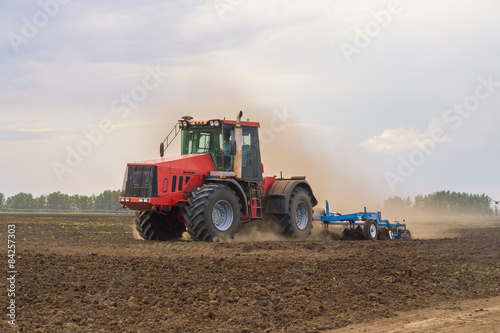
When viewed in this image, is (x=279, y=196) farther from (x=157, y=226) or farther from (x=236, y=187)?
(x=157, y=226)

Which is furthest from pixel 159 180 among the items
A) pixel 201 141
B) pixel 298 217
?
pixel 298 217

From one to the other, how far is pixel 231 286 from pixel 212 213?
6971 mm

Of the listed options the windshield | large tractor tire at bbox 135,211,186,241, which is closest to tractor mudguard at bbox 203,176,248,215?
the windshield

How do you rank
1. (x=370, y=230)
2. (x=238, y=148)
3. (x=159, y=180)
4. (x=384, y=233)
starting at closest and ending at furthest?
(x=159, y=180) → (x=238, y=148) → (x=370, y=230) → (x=384, y=233)

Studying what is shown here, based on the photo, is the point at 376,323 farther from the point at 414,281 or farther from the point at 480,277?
the point at 480,277

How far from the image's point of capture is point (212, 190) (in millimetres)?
17031

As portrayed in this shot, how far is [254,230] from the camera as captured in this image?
19.8m

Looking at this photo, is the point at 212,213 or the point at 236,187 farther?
the point at 236,187

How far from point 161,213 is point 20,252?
4390 millimetres

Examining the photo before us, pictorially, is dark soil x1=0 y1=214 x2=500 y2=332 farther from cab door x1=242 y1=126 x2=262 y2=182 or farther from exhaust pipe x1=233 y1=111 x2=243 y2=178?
cab door x1=242 y1=126 x2=262 y2=182

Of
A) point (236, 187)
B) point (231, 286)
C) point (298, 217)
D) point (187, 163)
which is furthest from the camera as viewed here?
point (298, 217)

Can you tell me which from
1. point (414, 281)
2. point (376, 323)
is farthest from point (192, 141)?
point (376, 323)

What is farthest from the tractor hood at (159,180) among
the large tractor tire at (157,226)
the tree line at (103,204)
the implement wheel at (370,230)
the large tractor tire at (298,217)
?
the tree line at (103,204)

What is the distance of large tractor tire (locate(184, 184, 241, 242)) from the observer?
16.7 m
